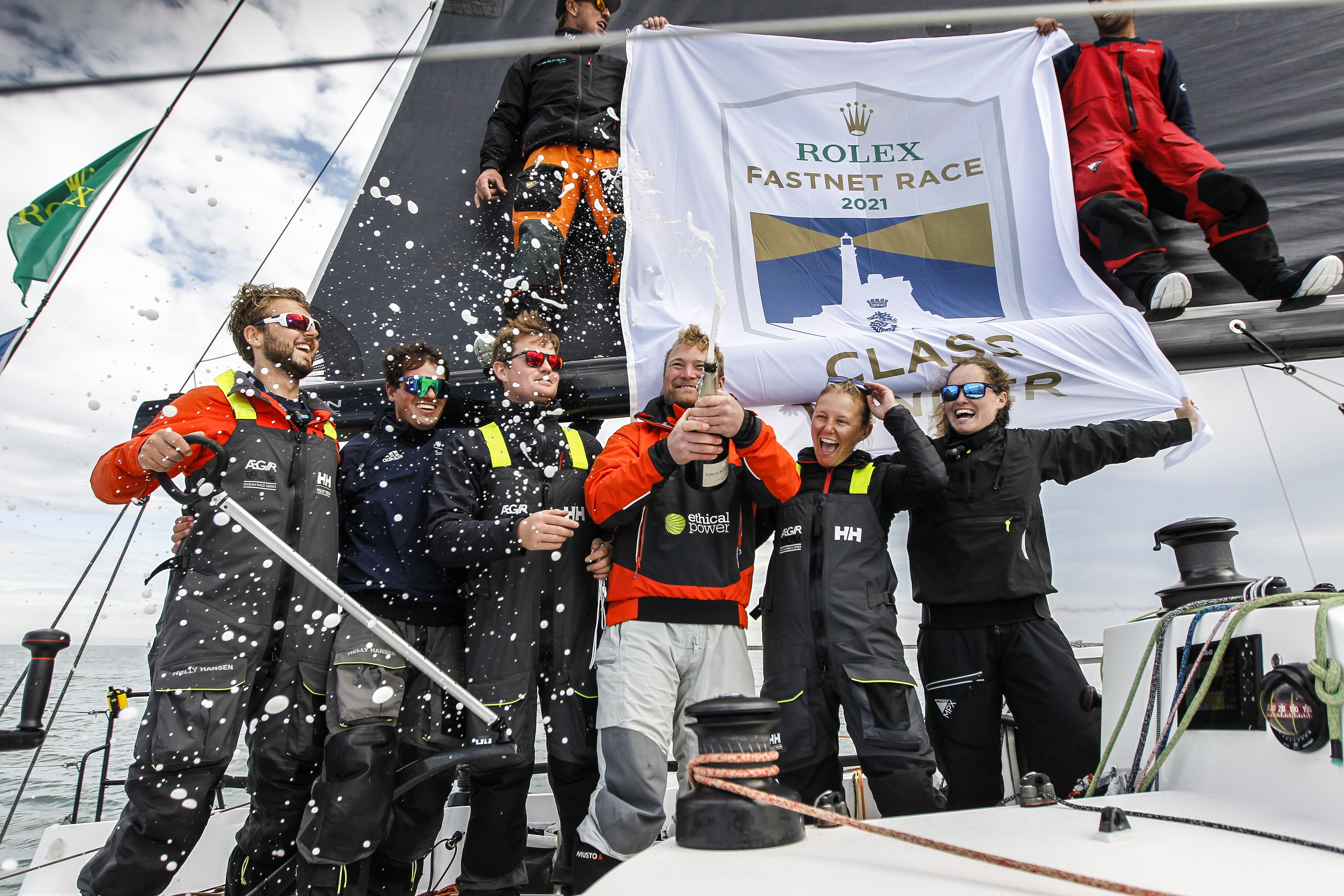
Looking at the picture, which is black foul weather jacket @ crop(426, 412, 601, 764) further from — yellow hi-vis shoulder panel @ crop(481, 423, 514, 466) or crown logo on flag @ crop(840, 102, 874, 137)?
crown logo on flag @ crop(840, 102, 874, 137)

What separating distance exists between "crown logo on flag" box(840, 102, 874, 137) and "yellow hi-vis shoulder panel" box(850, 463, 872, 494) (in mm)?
1804

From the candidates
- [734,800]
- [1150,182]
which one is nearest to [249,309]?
[734,800]

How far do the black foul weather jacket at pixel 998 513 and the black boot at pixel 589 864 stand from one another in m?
1.28

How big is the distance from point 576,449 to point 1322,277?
9.50 ft

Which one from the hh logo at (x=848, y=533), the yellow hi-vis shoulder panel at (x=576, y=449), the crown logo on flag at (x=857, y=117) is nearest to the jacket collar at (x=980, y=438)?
the hh logo at (x=848, y=533)

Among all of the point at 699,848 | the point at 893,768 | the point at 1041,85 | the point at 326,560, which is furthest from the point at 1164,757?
the point at 1041,85

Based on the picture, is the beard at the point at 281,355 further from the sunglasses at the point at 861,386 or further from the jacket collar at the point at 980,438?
the jacket collar at the point at 980,438

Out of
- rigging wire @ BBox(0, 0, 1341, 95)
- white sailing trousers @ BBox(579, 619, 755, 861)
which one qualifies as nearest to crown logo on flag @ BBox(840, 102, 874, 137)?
rigging wire @ BBox(0, 0, 1341, 95)

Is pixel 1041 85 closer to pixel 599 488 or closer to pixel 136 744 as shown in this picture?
pixel 599 488

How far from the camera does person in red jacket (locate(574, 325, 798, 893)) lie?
2.09m

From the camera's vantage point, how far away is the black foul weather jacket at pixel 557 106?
3.69 metres

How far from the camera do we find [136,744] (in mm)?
2174

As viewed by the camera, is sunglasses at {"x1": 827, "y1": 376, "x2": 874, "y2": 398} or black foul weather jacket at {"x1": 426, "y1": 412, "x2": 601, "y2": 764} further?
sunglasses at {"x1": 827, "y1": 376, "x2": 874, "y2": 398}

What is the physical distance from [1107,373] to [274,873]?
3.34 m
